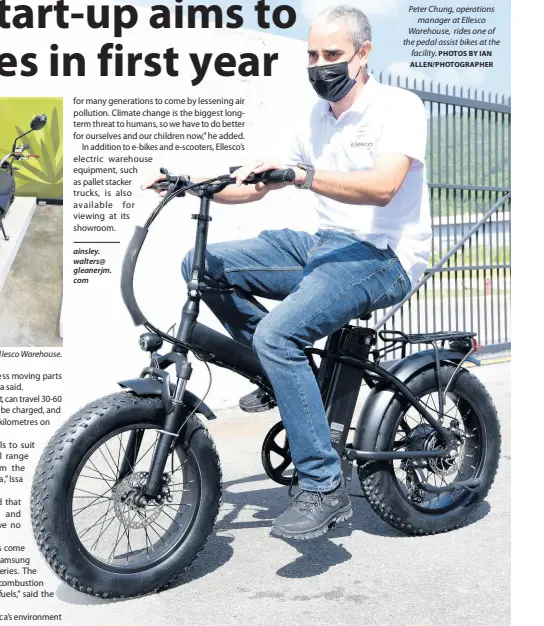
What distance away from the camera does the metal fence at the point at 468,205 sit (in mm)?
7926

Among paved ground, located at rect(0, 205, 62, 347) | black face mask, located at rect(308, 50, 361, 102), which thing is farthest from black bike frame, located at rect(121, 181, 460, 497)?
paved ground, located at rect(0, 205, 62, 347)

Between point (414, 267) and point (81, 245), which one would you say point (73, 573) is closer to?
point (414, 267)

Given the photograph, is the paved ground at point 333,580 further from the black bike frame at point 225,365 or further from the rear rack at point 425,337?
the rear rack at point 425,337

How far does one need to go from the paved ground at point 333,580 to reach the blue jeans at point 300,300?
365mm

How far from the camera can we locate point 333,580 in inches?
126

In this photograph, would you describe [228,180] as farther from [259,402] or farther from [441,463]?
[441,463]

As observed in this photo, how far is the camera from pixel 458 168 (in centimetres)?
812

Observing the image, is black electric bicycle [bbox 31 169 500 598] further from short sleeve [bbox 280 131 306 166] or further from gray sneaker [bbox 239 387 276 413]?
short sleeve [bbox 280 131 306 166]

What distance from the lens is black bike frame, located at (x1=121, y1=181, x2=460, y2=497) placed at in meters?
3.00

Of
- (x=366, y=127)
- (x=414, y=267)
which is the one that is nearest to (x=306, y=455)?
(x=414, y=267)

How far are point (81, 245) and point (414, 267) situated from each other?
2.11 m

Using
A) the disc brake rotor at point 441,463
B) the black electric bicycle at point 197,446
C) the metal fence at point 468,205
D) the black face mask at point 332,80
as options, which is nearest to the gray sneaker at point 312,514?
the black electric bicycle at point 197,446

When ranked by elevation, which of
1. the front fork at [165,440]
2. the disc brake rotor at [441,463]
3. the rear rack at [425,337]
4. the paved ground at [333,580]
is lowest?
the paved ground at [333,580]

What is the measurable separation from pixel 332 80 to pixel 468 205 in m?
5.29
